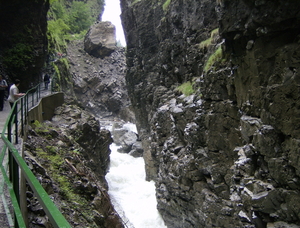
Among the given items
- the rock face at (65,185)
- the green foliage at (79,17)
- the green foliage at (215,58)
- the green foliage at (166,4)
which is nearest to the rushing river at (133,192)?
the rock face at (65,185)

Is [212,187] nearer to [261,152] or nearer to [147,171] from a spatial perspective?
[261,152]

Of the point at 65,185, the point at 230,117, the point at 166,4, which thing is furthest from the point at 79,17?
the point at 65,185

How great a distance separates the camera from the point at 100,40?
4644cm

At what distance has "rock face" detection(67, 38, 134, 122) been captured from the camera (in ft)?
139

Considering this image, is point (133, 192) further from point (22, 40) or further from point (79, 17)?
point (79, 17)

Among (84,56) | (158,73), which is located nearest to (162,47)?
(158,73)

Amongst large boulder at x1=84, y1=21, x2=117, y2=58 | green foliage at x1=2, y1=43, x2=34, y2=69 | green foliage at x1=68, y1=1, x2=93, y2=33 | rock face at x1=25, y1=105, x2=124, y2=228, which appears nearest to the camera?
rock face at x1=25, y1=105, x2=124, y2=228

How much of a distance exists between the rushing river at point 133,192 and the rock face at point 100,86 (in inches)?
546

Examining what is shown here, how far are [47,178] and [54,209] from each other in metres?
5.37

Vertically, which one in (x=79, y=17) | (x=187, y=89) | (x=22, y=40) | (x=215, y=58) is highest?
(x=79, y=17)

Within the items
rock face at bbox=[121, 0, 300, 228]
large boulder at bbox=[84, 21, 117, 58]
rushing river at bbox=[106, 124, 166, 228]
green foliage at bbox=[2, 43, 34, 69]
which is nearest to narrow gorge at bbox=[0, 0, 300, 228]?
rock face at bbox=[121, 0, 300, 228]

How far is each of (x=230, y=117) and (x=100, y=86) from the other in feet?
115

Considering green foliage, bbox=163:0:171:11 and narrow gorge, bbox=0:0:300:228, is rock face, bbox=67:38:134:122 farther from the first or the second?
green foliage, bbox=163:0:171:11

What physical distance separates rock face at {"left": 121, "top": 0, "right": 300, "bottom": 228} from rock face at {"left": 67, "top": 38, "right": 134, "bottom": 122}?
2268 centimetres
